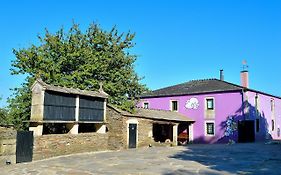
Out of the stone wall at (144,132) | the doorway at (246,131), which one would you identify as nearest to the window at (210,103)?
the doorway at (246,131)

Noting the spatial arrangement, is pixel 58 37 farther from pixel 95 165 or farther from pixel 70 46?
pixel 95 165

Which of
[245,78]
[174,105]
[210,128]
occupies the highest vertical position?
[245,78]

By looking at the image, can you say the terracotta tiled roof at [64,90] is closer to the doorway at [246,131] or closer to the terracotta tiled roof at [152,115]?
the terracotta tiled roof at [152,115]

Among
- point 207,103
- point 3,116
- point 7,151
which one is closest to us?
point 7,151

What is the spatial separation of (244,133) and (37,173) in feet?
75.7

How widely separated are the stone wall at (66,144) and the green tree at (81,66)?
5.03m

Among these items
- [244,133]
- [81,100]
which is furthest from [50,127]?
[244,133]

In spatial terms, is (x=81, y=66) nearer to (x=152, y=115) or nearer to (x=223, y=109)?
(x=152, y=115)

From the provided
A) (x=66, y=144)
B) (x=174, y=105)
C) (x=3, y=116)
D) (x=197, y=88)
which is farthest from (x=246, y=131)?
(x=3, y=116)

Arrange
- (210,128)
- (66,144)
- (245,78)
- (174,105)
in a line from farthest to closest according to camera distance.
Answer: (174,105), (245,78), (210,128), (66,144)

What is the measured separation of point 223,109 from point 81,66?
49.5ft

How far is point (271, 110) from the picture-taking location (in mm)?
35594

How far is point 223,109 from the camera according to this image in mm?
31312

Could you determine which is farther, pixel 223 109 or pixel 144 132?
pixel 223 109
